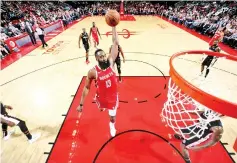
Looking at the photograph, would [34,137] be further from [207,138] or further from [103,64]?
[207,138]

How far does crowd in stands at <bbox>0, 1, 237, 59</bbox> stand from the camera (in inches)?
511

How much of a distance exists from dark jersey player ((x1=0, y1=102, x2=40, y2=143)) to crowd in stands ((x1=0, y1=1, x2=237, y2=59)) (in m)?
7.26

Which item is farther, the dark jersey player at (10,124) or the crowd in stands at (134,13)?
the crowd in stands at (134,13)

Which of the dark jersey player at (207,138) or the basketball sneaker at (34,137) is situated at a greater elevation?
the dark jersey player at (207,138)

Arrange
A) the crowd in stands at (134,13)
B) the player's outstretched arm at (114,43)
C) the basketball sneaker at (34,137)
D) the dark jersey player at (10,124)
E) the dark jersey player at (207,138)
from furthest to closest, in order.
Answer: the crowd in stands at (134,13), the basketball sneaker at (34,137), the player's outstretched arm at (114,43), the dark jersey player at (10,124), the dark jersey player at (207,138)

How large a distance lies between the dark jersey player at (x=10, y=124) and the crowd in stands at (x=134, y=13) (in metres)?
7.26

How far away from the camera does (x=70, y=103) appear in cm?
551

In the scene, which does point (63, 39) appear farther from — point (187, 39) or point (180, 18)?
point (180, 18)

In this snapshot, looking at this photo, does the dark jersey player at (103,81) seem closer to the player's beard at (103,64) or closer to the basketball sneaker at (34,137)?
the player's beard at (103,64)

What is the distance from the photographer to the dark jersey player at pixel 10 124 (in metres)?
3.61

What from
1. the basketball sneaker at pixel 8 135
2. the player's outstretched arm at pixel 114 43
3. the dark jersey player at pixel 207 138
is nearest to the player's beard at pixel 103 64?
the player's outstretched arm at pixel 114 43

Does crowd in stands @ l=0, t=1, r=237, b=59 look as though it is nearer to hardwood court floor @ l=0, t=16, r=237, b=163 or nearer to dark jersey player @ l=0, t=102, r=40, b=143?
hardwood court floor @ l=0, t=16, r=237, b=163

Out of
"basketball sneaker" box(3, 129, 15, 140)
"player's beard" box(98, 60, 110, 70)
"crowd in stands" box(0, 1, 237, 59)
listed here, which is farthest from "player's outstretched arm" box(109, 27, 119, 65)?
"crowd in stands" box(0, 1, 237, 59)

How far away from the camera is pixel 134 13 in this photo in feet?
94.8
